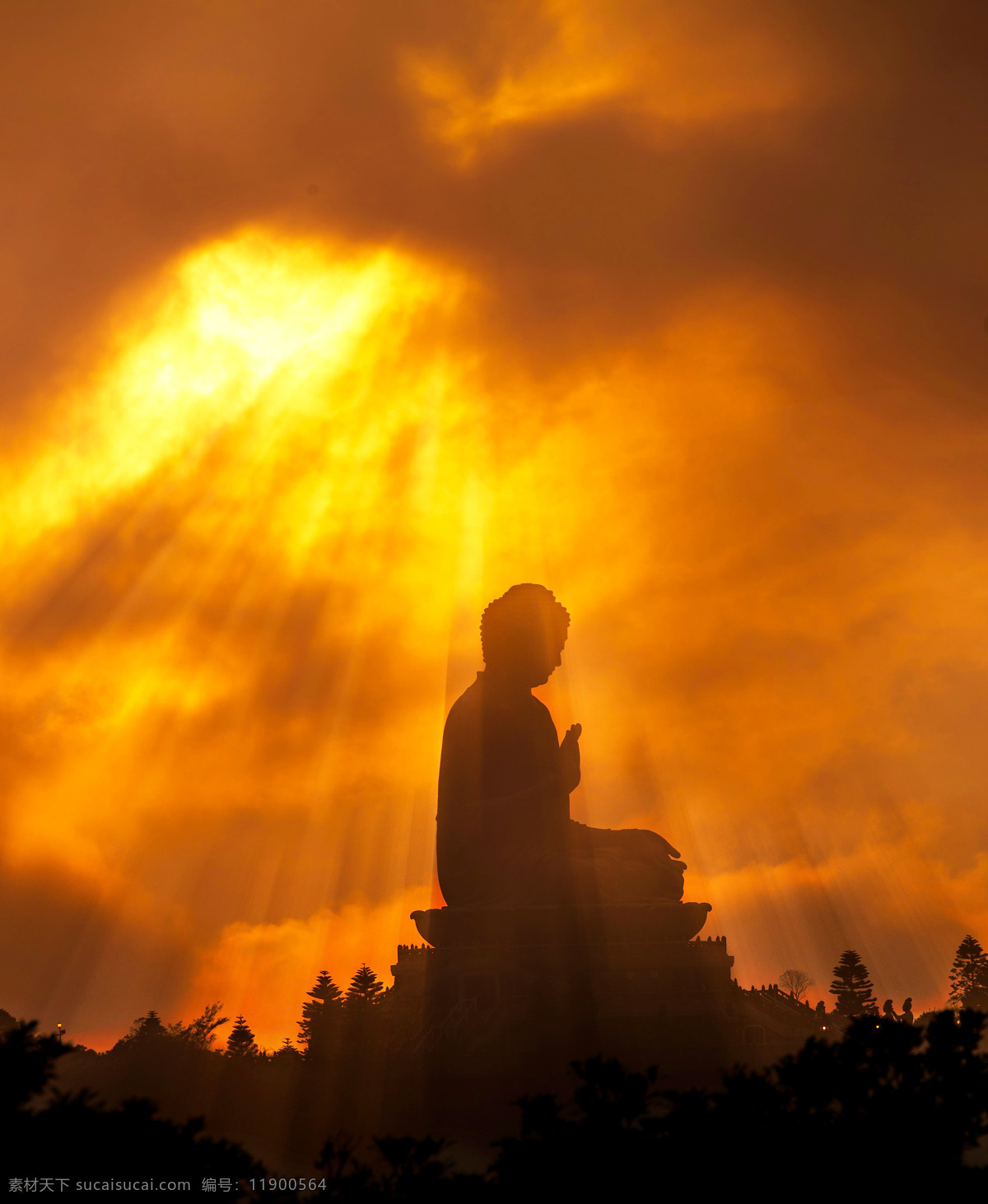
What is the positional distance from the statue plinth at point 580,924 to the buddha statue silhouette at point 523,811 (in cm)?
9

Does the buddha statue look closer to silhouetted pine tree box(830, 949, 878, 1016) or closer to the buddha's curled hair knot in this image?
the buddha's curled hair knot

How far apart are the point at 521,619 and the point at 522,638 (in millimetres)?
469

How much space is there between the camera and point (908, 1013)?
73.2 feet

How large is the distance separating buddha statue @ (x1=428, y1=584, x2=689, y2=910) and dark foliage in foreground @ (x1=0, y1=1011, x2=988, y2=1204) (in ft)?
37.8

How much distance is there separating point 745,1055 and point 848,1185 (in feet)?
A: 38.5

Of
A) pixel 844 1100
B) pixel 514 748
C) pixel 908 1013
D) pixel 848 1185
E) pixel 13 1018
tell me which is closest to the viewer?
pixel 848 1185

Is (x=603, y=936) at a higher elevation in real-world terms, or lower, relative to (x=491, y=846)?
lower

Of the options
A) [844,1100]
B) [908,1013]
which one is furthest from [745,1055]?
[844,1100]

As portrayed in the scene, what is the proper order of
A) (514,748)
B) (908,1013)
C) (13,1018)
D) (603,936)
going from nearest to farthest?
(603,936) → (908,1013) → (514,748) → (13,1018)

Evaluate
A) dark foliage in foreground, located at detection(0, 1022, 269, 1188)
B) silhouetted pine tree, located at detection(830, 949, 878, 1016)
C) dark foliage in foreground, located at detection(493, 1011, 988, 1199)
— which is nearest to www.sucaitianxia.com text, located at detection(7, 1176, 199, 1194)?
dark foliage in foreground, located at detection(0, 1022, 269, 1188)

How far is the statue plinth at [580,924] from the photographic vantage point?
67.1ft

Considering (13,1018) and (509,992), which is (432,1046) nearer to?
(509,992)

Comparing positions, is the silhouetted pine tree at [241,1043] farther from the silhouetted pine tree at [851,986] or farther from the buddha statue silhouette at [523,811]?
the silhouetted pine tree at [851,986]

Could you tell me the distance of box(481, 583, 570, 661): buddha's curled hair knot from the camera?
83.0 feet
